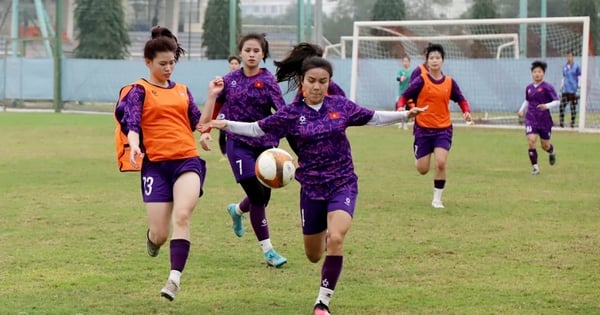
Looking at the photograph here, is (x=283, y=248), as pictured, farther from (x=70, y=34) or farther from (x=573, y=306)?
(x=70, y=34)

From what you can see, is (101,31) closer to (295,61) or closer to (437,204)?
(437,204)

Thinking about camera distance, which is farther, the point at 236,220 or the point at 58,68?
the point at 58,68

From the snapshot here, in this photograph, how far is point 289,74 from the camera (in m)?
8.02

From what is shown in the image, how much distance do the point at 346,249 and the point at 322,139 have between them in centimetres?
250

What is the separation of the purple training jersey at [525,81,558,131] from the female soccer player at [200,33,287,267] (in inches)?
356

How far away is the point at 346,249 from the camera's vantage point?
9.32m

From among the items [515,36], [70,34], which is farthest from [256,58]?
[70,34]

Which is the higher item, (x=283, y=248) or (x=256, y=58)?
(x=256, y=58)

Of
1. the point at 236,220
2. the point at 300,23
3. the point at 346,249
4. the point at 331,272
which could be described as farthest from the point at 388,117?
the point at 300,23

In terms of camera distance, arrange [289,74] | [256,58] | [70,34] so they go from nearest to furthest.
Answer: [289,74] → [256,58] → [70,34]

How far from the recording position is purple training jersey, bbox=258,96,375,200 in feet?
23.1

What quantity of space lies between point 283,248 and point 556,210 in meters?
4.18

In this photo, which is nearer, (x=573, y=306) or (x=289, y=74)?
(x=573, y=306)

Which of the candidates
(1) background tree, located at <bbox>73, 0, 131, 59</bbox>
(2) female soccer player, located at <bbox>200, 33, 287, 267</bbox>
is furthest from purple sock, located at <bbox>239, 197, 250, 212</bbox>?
(1) background tree, located at <bbox>73, 0, 131, 59</bbox>
